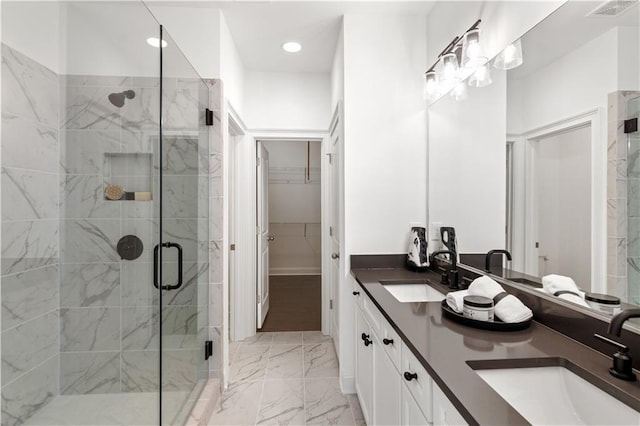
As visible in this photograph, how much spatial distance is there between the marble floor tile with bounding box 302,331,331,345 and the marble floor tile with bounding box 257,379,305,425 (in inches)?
27.5

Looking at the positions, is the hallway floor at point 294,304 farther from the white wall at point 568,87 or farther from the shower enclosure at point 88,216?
the white wall at point 568,87

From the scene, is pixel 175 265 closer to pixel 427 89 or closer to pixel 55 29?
pixel 55 29

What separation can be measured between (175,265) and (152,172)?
22.2 inches

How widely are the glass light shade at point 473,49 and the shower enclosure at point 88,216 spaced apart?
64.5 inches

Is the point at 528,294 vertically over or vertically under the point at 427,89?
under

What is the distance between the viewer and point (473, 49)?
1688 mm

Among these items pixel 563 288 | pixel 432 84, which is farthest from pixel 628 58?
pixel 432 84

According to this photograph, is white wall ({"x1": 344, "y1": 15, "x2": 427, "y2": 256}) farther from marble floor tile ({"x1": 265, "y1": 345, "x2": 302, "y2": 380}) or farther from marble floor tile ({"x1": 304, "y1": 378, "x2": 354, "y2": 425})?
marble floor tile ({"x1": 265, "y1": 345, "x2": 302, "y2": 380})

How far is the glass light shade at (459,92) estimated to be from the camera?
6.09 feet

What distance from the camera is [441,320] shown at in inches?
51.1

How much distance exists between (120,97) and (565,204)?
2.02 m

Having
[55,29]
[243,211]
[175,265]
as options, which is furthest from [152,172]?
[243,211]

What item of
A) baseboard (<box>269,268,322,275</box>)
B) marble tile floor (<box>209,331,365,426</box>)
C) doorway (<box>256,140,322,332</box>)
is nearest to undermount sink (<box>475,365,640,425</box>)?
marble tile floor (<box>209,331,365,426</box>)

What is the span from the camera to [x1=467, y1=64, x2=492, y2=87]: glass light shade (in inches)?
64.3
